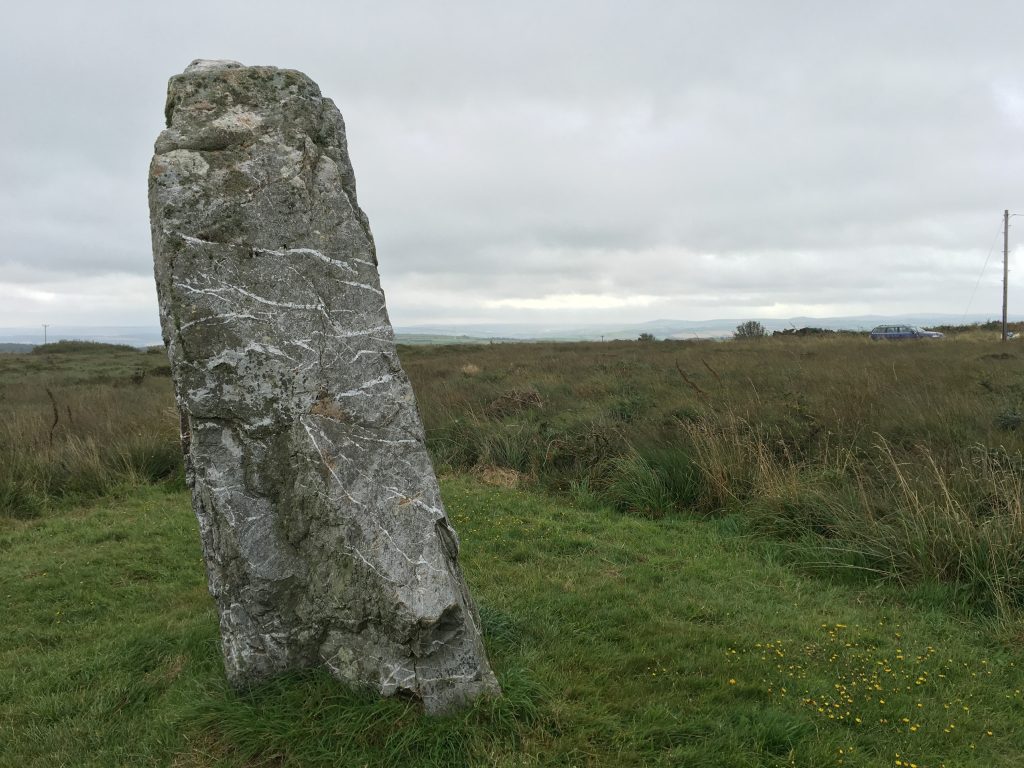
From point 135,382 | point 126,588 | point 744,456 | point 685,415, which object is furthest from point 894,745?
point 135,382

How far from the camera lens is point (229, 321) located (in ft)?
10.1

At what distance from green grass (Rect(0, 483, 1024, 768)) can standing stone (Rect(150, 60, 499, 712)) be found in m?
0.26

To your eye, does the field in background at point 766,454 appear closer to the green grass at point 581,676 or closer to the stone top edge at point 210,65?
the green grass at point 581,676

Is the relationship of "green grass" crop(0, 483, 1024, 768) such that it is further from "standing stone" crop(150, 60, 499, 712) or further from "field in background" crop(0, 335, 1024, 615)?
"field in background" crop(0, 335, 1024, 615)

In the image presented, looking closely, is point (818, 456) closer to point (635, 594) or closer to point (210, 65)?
point (635, 594)

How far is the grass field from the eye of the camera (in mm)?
3109

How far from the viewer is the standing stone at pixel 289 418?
3.06 meters

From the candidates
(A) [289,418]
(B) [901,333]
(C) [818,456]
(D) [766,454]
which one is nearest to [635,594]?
(A) [289,418]

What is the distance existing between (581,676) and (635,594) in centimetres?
147

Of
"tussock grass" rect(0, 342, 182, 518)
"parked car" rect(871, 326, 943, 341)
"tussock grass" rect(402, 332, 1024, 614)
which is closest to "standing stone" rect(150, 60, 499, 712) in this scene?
"tussock grass" rect(402, 332, 1024, 614)

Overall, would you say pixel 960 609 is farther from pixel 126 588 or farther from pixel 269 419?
pixel 126 588

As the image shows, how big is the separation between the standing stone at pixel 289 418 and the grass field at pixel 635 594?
1.00ft

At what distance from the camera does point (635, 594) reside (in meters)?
4.94

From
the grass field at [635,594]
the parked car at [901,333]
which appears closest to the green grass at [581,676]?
the grass field at [635,594]
